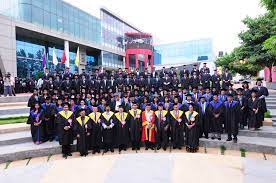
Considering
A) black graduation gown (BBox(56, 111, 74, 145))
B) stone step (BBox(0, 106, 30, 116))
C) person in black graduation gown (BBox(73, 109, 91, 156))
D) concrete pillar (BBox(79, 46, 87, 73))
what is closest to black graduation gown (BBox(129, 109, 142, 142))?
person in black graduation gown (BBox(73, 109, 91, 156))

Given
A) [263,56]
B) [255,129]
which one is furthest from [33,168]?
[263,56]

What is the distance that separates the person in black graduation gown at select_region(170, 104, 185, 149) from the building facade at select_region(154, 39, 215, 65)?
160 feet

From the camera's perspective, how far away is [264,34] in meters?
16.4

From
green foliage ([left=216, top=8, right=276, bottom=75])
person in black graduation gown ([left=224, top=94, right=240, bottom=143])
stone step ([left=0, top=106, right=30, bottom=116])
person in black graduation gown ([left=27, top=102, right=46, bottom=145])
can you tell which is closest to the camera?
person in black graduation gown ([left=224, top=94, right=240, bottom=143])

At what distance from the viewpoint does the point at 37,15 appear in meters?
26.7

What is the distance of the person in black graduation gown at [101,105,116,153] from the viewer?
7934 millimetres

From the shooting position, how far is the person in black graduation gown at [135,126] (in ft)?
26.5

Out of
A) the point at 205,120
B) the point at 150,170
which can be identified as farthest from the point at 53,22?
the point at 150,170

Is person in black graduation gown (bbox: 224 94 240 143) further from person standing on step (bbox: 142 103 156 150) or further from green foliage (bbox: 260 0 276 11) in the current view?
green foliage (bbox: 260 0 276 11)

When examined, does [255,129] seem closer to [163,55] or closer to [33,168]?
[33,168]

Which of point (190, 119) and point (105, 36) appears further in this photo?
point (105, 36)

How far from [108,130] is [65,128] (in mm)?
1138

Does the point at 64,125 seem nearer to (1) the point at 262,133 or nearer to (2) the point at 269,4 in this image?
(1) the point at 262,133

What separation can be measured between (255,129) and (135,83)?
568 centimetres
